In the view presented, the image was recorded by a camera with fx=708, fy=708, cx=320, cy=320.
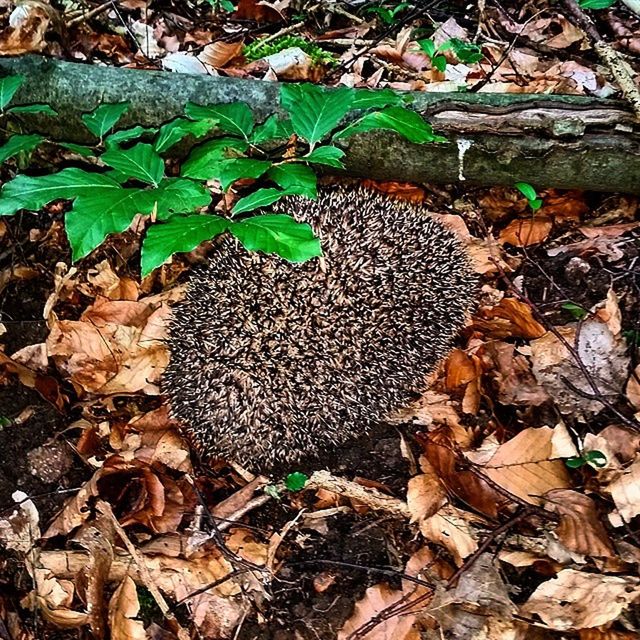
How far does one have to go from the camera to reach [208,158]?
2.60 metres

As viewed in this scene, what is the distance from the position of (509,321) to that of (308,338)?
112 centimetres

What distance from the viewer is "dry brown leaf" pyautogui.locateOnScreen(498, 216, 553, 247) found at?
382 centimetres

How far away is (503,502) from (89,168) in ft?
8.78

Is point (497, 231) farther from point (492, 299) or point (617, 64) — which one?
point (617, 64)

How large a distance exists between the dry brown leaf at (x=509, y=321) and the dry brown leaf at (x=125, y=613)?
6.54ft

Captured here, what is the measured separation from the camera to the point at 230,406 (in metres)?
2.94

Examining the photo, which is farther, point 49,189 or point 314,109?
point 314,109

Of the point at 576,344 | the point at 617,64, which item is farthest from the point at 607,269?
the point at 617,64

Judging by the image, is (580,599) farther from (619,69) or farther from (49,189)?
(619,69)

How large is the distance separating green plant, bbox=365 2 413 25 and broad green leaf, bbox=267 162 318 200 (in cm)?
281

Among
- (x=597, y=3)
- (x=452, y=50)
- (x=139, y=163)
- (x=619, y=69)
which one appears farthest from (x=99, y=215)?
(x=452, y=50)

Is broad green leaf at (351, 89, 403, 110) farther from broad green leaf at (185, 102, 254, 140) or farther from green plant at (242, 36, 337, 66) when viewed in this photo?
green plant at (242, 36, 337, 66)

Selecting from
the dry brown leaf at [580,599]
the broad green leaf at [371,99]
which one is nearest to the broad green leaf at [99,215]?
the broad green leaf at [371,99]

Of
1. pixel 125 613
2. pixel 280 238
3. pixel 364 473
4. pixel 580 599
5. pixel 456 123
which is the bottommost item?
pixel 125 613
